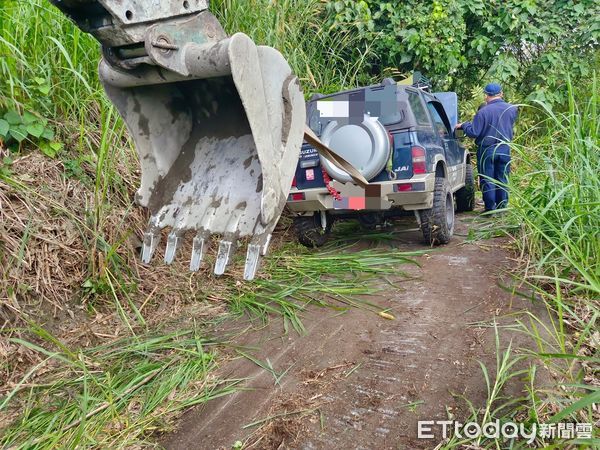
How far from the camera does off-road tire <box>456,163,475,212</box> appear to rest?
22.5 feet

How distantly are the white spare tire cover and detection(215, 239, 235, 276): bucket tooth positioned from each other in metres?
2.46

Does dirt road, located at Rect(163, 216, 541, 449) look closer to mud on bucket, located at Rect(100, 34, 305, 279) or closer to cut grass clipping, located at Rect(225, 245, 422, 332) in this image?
cut grass clipping, located at Rect(225, 245, 422, 332)

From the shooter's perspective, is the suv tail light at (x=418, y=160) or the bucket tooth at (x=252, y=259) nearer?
the bucket tooth at (x=252, y=259)

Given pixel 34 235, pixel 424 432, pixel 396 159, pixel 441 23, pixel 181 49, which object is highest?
pixel 441 23

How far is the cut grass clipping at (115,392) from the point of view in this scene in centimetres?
223

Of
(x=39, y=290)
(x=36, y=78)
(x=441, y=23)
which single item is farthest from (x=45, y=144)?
(x=441, y=23)

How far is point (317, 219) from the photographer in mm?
5133

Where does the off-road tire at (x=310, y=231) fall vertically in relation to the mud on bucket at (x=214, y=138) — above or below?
below

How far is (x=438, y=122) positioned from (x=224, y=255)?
4.09 meters

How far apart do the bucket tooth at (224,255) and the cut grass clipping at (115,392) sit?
0.73 m

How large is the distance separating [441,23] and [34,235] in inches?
276

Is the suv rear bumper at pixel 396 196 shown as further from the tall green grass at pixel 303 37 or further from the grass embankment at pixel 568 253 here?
the tall green grass at pixel 303 37

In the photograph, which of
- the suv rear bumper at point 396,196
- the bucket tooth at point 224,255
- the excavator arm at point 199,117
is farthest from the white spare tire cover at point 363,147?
the bucket tooth at point 224,255

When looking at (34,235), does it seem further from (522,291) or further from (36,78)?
(522,291)
